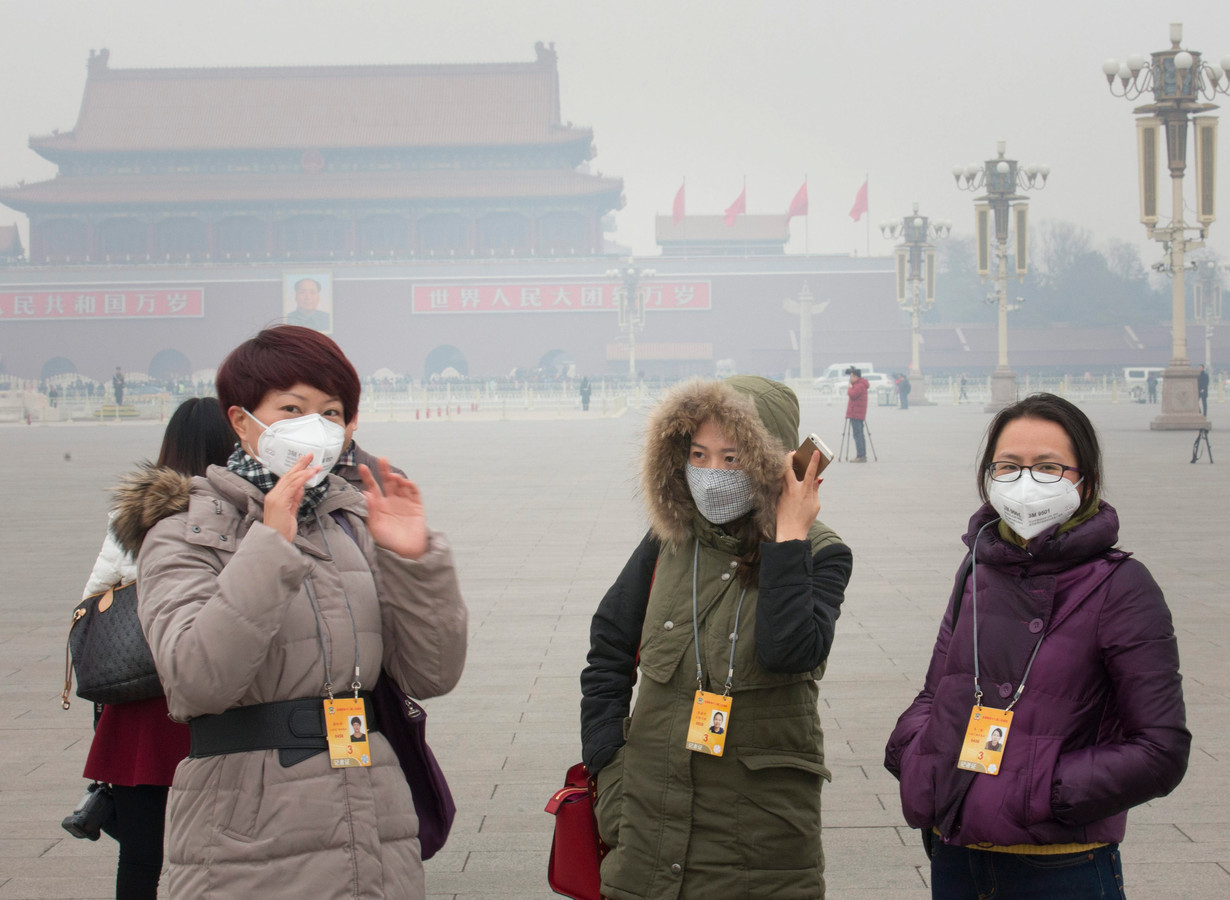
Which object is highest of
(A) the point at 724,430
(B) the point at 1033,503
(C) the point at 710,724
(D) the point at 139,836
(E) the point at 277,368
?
(E) the point at 277,368

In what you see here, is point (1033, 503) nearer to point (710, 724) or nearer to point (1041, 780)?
point (1041, 780)

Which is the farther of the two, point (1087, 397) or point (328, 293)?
point (328, 293)

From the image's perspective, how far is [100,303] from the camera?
38.9 m

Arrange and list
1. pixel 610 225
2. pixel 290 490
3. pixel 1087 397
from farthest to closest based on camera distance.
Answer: pixel 610 225 → pixel 1087 397 → pixel 290 490

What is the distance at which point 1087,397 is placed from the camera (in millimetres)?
33000

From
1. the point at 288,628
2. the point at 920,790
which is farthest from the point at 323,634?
the point at 920,790

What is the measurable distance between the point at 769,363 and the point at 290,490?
3872cm

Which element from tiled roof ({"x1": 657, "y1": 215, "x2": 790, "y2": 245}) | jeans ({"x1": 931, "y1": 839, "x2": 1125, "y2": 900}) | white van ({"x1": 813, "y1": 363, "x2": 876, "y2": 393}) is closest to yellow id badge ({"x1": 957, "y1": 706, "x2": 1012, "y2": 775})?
jeans ({"x1": 931, "y1": 839, "x2": 1125, "y2": 900})

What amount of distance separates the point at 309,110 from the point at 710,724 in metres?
44.4

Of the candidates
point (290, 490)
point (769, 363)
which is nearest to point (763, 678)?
point (290, 490)

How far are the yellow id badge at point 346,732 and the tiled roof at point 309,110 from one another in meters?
41.9

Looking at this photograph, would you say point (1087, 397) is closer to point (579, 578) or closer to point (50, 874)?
point (579, 578)

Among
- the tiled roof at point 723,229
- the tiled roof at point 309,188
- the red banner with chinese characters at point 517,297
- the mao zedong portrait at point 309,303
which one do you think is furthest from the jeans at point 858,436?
the tiled roof at point 723,229

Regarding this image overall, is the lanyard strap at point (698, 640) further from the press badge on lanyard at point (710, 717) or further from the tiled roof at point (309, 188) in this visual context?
the tiled roof at point (309, 188)
